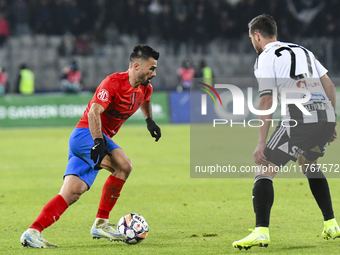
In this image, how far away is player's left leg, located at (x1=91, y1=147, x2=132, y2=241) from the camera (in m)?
5.13

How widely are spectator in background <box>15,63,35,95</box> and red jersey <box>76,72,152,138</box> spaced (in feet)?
54.2

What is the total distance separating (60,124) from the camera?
18578 millimetres

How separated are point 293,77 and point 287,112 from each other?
0.30 m

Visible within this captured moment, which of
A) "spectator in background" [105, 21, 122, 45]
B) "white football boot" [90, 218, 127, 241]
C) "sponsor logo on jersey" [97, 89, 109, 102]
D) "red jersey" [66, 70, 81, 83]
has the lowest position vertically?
"white football boot" [90, 218, 127, 241]

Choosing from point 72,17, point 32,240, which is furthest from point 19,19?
point 32,240

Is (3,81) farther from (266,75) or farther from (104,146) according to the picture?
(266,75)

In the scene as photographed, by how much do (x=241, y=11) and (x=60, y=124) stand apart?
39.7ft

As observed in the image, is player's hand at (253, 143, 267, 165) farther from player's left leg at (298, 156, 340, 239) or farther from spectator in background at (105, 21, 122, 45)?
spectator in background at (105, 21, 122, 45)

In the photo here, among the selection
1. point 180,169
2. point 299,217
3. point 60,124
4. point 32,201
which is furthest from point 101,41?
point 299,217

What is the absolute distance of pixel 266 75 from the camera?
4398mm

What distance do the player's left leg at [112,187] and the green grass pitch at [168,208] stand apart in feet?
0.32

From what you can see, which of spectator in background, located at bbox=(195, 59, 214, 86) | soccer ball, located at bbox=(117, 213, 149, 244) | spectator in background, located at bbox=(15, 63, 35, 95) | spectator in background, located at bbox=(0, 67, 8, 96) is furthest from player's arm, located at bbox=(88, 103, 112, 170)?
spectator in background, located at bbox=(195, 59, 214, 86)

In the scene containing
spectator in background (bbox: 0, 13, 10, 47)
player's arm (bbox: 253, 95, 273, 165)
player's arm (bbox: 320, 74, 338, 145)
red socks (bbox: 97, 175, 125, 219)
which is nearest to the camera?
player's arm (bbox: 253, 95, 273, 165)

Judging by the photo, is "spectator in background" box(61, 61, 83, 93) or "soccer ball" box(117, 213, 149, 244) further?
"spectator in background" box(61, 61, 83, 93)
